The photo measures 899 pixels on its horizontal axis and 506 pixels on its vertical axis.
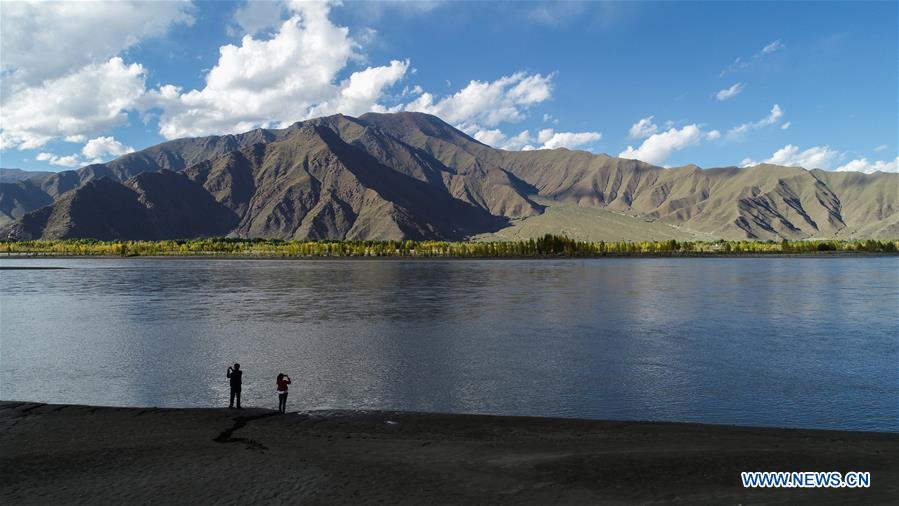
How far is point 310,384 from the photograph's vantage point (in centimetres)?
4309

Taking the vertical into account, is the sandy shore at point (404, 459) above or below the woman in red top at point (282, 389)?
below

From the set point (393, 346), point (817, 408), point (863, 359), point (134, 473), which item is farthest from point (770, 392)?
point (134, 473)

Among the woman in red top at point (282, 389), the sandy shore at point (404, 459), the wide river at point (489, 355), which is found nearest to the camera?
the sandy shore at point (404, 459)
